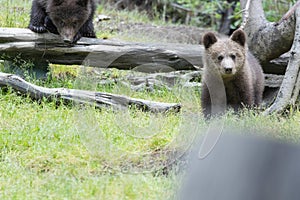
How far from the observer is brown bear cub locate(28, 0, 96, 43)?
746cm

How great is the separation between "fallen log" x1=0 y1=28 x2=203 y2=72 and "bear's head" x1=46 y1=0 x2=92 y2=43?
0.43ft

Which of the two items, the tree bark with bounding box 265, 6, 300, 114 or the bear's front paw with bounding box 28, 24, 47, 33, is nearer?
the tree bark with bounding box 265, 6, 300, 114

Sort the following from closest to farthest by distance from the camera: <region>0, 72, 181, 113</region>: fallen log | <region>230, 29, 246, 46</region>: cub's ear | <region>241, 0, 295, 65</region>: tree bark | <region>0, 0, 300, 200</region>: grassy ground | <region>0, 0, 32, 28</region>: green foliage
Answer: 1. <region>0, 0, 300, 200</region>: grassy ground
2. <region>0, 72, 181, 113</region>: fallen log
3. <region>230, 29, 246, 46</region>: cub's ear
4. <region>241, 0, 295, 65</region>: tree bark
5. <region>0, 0, 32, 28</region>: green foliage

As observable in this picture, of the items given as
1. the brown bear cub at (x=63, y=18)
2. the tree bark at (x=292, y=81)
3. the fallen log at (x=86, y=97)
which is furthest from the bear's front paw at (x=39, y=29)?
the tree bark at (x=292, y=81)

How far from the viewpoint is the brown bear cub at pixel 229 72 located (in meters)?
6.58

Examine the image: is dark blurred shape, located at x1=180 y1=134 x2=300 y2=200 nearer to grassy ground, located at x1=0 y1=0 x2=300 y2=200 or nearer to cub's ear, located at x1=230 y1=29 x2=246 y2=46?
grassy ground, located at x1=0 y1=0 x2=300 y2=200

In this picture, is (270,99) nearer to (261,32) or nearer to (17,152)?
(261,32)

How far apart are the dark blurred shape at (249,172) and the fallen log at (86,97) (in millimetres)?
4271

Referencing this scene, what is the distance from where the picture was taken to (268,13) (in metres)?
12.0

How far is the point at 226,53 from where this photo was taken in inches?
258

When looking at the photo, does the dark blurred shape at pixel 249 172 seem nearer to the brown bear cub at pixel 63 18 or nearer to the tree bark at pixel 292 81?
the tree bark at pixel 292 81

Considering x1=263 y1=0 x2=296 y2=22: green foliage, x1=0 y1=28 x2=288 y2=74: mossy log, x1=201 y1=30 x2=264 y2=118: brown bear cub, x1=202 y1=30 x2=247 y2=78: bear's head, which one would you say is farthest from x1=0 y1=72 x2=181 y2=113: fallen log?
x1=263 y1=0 x2=296 y2=22: green foliage

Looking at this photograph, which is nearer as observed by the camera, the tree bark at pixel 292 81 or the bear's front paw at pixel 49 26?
the tree bark at pixel 292 81

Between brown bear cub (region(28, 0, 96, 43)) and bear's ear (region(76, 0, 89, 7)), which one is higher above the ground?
bear's ear (region(76, 0, 89, 7))
